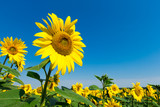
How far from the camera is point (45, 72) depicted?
5.82 ft

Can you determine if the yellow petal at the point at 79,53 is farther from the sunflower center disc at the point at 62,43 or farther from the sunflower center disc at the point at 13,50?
the sunflower center disc at the point at 13,50

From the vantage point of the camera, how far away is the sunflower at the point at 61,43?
2068mm

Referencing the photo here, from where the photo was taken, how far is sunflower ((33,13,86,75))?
2.07 metres

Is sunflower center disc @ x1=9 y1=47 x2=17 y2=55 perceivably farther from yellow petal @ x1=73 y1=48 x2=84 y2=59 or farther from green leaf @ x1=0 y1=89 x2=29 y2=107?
green leaf @ x1=0 y1=89 x2=29 y2=107

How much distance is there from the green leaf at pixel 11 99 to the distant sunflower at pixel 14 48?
3758mm

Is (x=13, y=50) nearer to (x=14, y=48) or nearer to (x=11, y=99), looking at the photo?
(x=14, y=48)

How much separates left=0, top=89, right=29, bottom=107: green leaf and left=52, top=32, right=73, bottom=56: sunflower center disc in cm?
88

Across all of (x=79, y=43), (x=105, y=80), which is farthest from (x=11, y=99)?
(x=105, y=80)

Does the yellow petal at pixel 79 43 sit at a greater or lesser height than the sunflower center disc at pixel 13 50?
lesser

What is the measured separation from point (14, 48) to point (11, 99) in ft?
14.3

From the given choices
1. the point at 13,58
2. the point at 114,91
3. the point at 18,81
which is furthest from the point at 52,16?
the point at 114,91

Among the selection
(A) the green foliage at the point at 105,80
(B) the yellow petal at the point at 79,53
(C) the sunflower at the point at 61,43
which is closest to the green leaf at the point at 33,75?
(C) the sunflower at the point at 61,43

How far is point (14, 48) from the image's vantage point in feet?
18.2

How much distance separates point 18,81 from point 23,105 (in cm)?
118
